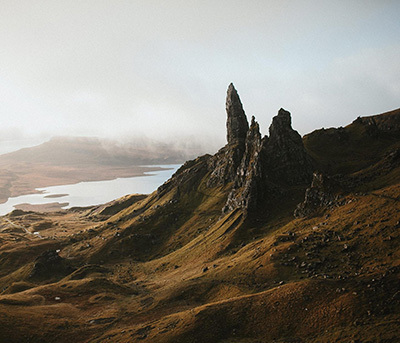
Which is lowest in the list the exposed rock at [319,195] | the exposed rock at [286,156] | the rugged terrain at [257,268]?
the rugged terrain at [257,268]

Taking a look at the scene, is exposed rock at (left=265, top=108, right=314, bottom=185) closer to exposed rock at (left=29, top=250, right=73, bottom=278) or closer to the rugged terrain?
the rugged terrain

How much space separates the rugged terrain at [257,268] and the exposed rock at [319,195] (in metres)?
0.39

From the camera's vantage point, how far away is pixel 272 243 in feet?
287

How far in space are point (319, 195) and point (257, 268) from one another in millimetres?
41067

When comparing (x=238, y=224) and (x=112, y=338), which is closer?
(x=112, y=338)

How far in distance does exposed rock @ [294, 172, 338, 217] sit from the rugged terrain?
39cm

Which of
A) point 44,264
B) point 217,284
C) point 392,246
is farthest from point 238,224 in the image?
point 44,264

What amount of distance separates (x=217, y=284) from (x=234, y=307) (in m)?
18.9

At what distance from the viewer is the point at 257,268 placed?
7825cm

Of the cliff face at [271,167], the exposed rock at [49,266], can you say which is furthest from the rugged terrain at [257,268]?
the cliff face at [271,167]

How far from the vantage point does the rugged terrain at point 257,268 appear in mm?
52250

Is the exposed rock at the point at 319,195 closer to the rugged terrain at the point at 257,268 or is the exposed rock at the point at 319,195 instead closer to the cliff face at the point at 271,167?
the rugged terrain at the point at 257,268

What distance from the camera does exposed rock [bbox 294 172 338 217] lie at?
98312 millimetres

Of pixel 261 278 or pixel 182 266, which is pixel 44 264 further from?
pixel 261 278
